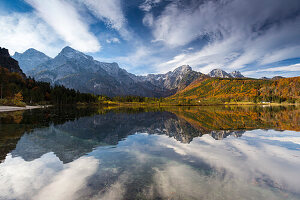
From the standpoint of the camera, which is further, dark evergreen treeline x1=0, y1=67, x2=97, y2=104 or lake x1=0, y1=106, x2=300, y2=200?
dark evergreen treeline x1=0, y1=67, x2=97, y2=104

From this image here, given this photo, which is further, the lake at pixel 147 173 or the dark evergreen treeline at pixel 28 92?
the dark evergreen treeline at pixel 28 92

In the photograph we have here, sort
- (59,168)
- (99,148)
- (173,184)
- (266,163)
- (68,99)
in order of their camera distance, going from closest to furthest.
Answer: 1. (173,184)
2. (59,168)
3. (266,163)
4. (99,148)
5. (68,99)

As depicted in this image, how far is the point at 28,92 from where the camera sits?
12725 cm

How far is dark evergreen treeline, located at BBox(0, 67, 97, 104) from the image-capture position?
106875 millimetres

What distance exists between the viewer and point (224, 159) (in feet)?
44.1

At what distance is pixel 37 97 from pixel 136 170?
533 ft

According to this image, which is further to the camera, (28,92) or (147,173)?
(28,92)

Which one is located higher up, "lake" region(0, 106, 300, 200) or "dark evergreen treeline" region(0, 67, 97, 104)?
"dark evergreen treeline" region(0, 67, 97, 104)

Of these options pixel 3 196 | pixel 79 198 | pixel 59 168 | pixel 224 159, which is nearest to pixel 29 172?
pixel 59 168

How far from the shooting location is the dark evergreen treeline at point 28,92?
351 feet

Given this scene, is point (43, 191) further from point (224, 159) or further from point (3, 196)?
point (224, 159)

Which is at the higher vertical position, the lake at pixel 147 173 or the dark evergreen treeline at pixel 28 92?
the dark evergreen treeline at pixel 28 92

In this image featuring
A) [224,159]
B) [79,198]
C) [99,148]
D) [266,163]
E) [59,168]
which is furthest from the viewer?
[99,148]

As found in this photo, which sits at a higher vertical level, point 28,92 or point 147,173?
point 28,92
